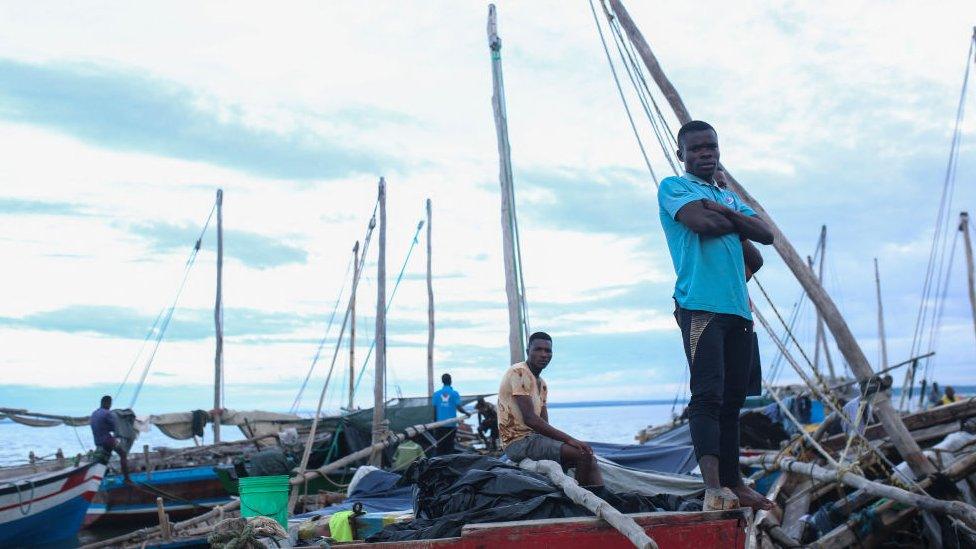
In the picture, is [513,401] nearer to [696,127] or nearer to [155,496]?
[696,127]

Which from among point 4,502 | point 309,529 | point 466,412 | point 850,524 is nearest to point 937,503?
point 850,524

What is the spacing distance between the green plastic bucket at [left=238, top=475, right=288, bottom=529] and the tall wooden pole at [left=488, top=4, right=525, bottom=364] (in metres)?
4.92

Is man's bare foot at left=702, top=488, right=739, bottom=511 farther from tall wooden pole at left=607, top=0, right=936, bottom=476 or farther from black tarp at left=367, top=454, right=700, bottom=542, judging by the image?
tall wooden pole at left=607, top=0, right=936, bottom=476

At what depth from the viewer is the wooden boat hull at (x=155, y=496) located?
62.4ft

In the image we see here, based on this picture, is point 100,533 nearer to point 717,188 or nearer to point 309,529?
point 309,529

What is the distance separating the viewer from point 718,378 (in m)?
4.05

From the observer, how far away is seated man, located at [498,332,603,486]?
249 inches

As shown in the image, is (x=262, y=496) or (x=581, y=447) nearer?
(x=581, y=447)

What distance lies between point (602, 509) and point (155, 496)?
18221 millimetres

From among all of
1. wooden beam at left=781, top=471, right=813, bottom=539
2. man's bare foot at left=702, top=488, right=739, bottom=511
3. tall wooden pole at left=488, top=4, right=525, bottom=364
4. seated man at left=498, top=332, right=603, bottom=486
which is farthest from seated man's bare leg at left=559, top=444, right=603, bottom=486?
tall wooden pole at left=488, top=4, right=525, bottom=364

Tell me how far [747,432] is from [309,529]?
1035 cm

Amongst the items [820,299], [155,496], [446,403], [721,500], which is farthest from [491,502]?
[155,496]

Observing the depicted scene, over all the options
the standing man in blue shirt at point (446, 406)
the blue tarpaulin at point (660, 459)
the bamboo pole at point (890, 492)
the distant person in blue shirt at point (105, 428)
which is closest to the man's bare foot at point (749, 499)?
the bamboo pole at point (890, 492)

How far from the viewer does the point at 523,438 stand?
6594 mm
